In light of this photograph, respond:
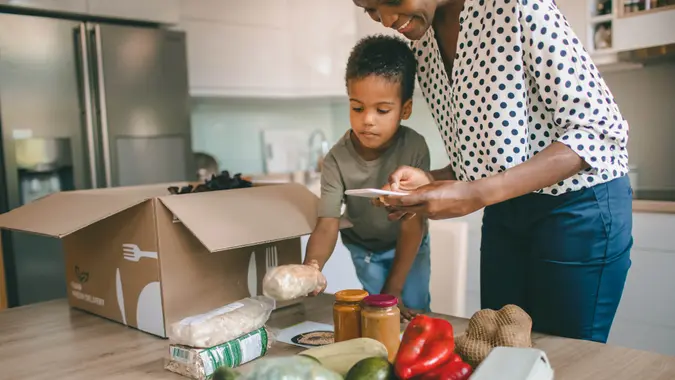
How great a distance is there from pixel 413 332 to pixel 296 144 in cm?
327

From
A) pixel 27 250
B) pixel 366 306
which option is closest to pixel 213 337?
pixel 366 306

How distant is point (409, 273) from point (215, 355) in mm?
626

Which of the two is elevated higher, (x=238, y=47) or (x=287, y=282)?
(x=238, y=47)

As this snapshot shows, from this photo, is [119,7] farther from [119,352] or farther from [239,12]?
[119,352]

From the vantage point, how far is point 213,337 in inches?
29.9

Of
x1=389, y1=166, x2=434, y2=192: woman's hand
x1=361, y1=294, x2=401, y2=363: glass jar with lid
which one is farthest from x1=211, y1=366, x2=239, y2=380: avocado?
x1=389, y1=166, x2=434, y2=192: woman's hand

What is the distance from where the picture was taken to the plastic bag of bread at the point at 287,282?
77 cm

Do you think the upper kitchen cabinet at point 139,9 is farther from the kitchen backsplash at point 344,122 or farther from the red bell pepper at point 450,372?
the red bell pepper at point 450,372

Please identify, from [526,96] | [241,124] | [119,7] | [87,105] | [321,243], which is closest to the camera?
[526,96]

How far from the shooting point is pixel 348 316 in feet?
2.56

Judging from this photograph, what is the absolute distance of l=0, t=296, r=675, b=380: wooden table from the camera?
0.74 meters

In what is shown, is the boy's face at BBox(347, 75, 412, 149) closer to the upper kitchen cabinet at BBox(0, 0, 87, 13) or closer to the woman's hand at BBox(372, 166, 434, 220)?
the woman's hand at BBox(372, 166, 434, 220)

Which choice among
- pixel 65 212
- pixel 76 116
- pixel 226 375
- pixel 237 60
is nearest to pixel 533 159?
pixel 226 375

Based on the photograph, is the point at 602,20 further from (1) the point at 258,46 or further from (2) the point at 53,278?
(2) the point at 53,278
